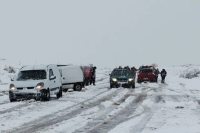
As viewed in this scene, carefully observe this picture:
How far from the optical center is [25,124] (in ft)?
31.3

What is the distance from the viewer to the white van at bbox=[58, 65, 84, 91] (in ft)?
77.8

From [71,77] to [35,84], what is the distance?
7.55 metres

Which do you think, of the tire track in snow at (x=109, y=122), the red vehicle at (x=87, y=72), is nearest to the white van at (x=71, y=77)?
the red vehicle at (x=87, y=72)

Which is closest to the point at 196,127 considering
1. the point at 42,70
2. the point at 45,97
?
the point at 45,97

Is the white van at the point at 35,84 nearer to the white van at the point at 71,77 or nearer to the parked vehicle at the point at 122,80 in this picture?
the white van at the point at 71,77

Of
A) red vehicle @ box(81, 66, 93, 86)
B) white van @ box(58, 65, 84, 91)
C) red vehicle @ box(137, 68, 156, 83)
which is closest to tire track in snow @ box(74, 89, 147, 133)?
white van @ box(58, 65, 84, 91)

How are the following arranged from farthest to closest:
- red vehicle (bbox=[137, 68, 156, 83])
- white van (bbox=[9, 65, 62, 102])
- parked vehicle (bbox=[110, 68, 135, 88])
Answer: red vehicle (bbox=[137, 68, 156, 83])
parked vehicle (bbox=[110, 68, 135, 88])
white van (bbox=[9, 65, 62, 102])

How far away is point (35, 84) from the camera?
16.6 metres

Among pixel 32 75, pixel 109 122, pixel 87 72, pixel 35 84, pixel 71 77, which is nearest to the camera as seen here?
pixel 109 122

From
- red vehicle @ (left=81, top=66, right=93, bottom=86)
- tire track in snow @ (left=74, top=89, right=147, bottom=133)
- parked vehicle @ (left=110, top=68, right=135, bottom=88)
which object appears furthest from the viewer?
red vehicle @ (left=81, top=66, right=93, bottom=86)

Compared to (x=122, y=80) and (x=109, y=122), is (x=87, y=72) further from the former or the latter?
(x=109, y=122)

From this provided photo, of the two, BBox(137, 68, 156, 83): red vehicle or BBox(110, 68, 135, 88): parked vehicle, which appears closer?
BBox(110, 68, 135, 88): parked vehicle

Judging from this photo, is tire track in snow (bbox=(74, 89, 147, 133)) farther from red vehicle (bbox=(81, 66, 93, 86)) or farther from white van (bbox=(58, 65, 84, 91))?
red vehicle (bbox=(81, 66, 93, 86))

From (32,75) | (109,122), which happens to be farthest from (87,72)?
(109,122)
